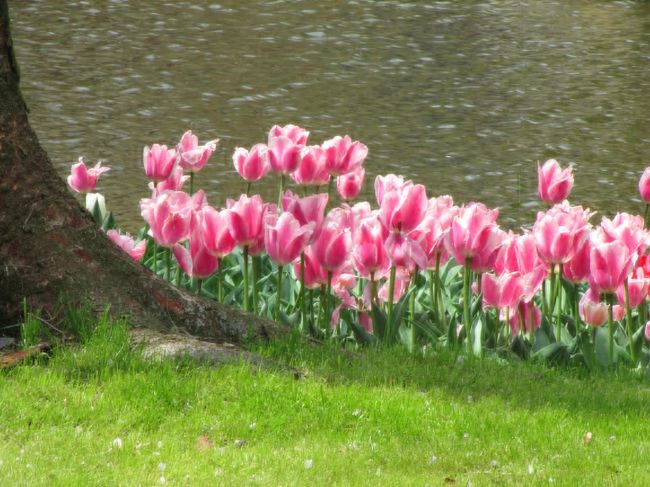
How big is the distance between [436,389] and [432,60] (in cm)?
1067

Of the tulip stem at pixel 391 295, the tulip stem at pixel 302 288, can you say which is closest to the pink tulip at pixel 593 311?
the tulip stem at pixel 391 295

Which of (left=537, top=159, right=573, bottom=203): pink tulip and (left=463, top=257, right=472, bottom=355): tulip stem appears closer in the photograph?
(left=463, top=257, right=472, bottom=355): tulip stem

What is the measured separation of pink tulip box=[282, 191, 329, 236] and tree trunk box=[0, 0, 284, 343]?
597mm

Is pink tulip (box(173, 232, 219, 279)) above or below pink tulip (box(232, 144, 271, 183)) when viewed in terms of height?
below

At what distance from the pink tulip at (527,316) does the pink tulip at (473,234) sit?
0.46 meters

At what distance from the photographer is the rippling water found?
977cm

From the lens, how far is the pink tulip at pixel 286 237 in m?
4.40

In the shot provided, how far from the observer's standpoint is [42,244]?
14.1 ft

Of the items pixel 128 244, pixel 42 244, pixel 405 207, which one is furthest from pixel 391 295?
pixel 42 244

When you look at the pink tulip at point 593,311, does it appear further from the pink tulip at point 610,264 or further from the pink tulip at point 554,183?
the pink tulip at point 554,183

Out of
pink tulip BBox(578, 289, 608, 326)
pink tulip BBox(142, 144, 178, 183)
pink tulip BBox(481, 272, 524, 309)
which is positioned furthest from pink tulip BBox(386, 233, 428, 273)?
pink tulip BBox(142, 144, 178, 183)

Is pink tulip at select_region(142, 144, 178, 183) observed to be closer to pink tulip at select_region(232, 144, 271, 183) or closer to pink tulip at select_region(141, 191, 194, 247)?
pink tulip at select_region(232, 144, 271, 183)

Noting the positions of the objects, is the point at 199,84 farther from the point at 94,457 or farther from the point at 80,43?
the point at 94,457

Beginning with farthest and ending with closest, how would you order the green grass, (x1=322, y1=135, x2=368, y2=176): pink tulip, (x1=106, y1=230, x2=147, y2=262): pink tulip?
(x1=322, y1=135, x2=368, y2=176): pink tulip → (x1=106, y1=230, x2=147, y2=262): pink tulip → the green grass
